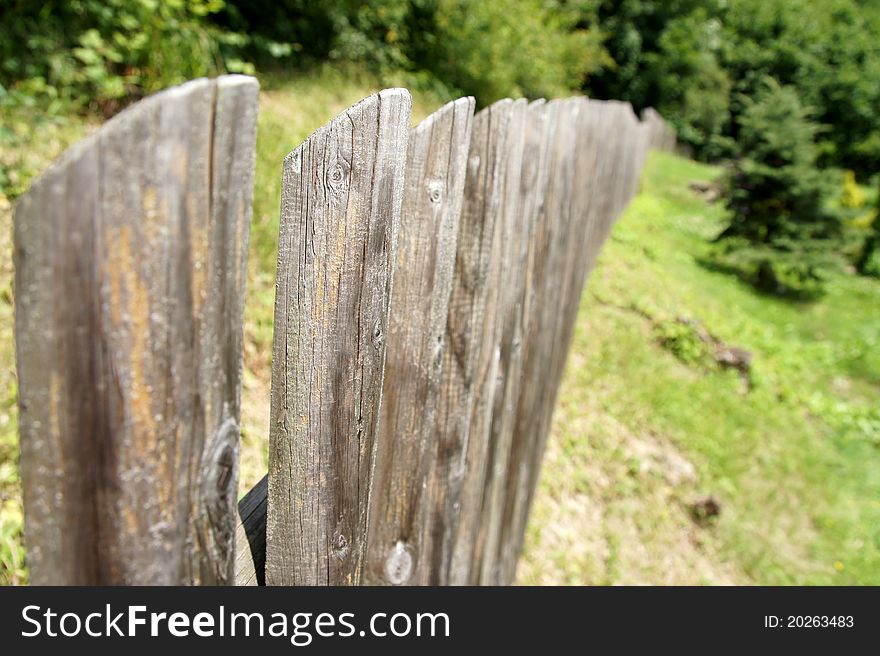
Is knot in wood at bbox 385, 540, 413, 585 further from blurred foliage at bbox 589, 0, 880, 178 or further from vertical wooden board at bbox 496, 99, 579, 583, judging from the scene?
blurred foliage at bbox 589, 0, 880, 178

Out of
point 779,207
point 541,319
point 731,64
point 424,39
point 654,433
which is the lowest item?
point 654,433

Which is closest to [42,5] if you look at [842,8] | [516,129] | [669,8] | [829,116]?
[516,129]

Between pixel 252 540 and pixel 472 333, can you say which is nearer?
pixel 252 540

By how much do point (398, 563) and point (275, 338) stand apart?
2.50 feet

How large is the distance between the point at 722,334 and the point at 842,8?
113 ft

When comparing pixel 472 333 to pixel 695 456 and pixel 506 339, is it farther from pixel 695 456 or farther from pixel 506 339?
pixel 695 456

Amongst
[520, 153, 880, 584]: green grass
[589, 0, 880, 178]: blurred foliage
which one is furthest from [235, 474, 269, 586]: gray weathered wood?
[589, 0, 880, 178]: blurred foliage

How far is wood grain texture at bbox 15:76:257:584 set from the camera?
578 mm

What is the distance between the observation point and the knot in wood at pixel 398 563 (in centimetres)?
147

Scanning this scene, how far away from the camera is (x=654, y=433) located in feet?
13.9

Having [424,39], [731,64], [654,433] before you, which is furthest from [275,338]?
[731,64]

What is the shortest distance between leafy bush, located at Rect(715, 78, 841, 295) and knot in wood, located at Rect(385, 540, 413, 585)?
30.6ft

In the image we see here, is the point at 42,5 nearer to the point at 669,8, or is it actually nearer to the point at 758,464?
the point at 758,464

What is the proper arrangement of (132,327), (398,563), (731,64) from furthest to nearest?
(731,64), (398,563), (132,327)
